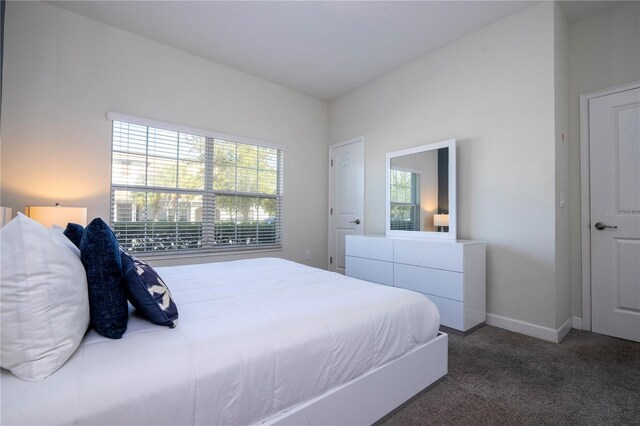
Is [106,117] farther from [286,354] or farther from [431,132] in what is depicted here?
[431,132]

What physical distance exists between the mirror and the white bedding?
1619 mm

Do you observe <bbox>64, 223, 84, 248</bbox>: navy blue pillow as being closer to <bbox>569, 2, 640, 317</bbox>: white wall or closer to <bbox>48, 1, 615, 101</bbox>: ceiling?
<bbox>48, 1, 615, 101</bbox>: ceiling

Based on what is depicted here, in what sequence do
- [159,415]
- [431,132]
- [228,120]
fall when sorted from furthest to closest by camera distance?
[228,120], [431,132], [159,415]

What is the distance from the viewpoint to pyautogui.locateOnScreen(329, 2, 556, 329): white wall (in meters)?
2.51

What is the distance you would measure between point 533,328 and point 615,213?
1.21m

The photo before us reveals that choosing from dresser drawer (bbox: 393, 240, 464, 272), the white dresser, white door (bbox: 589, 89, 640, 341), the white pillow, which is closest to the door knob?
white door (bbox: 589, 89, 640, 341)

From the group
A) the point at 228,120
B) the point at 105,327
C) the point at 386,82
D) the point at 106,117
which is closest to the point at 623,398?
the point at 105,327

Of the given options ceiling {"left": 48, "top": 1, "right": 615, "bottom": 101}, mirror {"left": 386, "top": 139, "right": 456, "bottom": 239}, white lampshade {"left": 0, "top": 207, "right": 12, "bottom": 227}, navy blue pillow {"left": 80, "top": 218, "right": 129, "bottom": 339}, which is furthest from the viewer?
mirror {"left": 386, "top": 139, "right": 456, "bottom": 239}

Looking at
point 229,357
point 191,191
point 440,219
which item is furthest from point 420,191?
point 229,357

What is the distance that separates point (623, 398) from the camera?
1.65m

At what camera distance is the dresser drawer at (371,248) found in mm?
3125

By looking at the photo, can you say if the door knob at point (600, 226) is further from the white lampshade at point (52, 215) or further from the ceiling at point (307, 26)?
the white lampshade at point (52, 215)

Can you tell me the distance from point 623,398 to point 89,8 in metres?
4.86

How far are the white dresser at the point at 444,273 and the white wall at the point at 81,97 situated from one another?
7.09 feet
